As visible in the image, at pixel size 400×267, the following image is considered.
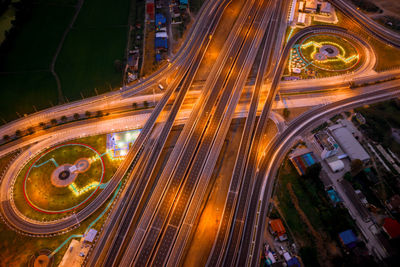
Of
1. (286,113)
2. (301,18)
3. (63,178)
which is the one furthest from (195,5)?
(63,178)

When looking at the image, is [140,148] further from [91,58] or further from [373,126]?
[373,126]

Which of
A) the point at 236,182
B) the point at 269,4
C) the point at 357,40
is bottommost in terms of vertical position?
the point at 236,182

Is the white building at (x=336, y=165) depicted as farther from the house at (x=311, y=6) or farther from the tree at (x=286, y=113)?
the house at (x=311, y=6)

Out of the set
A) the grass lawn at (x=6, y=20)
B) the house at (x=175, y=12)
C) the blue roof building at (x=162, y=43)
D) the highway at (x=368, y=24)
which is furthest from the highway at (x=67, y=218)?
the highway at (x=368, y=24)

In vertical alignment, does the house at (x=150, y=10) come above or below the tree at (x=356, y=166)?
above

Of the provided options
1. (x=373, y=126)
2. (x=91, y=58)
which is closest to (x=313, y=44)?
(x=373, y=126)

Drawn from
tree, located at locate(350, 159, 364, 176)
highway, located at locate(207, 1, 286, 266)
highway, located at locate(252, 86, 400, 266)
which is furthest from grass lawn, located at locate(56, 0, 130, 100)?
tree, located at locate(350, 159, 364, 176)
